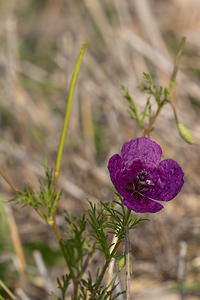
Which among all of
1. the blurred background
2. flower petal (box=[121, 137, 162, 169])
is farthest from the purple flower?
the blurred background

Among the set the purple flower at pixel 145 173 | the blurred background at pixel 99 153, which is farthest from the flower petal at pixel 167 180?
the blurred background at pixel 99 153

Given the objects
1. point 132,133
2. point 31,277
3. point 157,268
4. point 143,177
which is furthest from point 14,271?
point 143,177

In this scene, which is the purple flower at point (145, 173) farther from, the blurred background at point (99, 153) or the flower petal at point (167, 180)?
the blurred background at point (99, 153)

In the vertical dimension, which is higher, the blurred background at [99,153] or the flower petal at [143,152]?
the blurred background at [99,153]

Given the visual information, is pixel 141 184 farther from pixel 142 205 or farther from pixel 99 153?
pixel 99 153

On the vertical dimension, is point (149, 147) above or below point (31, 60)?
below

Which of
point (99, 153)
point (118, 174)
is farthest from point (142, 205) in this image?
point (99, 153)

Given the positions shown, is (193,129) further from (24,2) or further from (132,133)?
(24,2)
